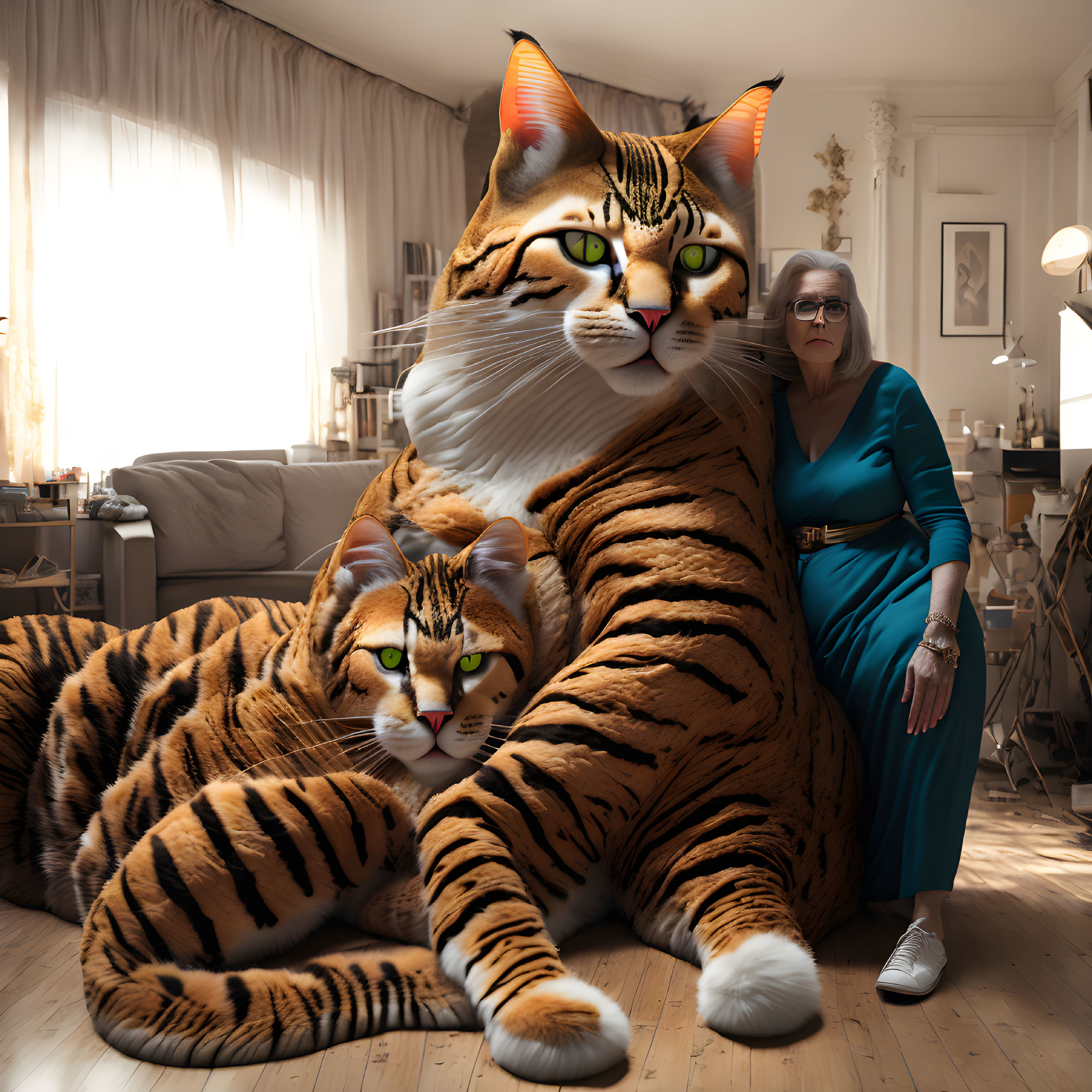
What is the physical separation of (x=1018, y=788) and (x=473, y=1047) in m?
1.68

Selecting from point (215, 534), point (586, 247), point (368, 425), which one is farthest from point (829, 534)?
point (368, 425)

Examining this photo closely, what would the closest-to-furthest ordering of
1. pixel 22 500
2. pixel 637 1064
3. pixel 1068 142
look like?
1. pixel 637 1064
2. pixel 22 500
3. pixel 1068 142

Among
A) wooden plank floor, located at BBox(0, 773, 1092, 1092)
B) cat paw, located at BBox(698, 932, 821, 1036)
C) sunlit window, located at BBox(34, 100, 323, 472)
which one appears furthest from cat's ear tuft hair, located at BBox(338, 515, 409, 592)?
sunlit window, located at BBox(34, 100, 323, 472)

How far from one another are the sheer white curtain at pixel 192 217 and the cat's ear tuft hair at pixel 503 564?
362cm

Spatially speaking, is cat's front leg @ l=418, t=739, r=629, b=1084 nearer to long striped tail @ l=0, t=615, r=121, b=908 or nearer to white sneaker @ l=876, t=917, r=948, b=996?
white sneaker @ l=876, t=917, r=948, b=996

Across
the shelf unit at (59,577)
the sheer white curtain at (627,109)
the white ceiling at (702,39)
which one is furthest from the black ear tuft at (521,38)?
the sheer white curtain at (627,109)

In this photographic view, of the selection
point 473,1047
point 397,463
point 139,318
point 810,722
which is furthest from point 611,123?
point 473,1047

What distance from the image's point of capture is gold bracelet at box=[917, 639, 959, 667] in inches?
50.8

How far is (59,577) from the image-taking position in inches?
138

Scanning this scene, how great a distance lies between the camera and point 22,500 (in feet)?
11.5

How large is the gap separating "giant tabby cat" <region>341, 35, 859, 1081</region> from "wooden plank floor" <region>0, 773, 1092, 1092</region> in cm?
5

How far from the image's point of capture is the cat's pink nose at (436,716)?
1.26m

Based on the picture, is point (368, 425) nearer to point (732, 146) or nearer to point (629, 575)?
point (732, 146)

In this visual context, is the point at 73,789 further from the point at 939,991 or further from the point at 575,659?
the point at 939,991
